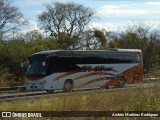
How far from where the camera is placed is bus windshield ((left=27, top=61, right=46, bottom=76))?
3000 cm

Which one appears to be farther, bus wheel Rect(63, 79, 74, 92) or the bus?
bus wheel Rect(63, 79, 74, 92)

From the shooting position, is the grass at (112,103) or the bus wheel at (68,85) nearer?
the grass at (112,103)

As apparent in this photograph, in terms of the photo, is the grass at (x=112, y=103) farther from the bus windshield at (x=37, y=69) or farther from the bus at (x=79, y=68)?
the bus windshield at (x=37, y=69)

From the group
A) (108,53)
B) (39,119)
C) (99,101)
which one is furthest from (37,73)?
(39,119)

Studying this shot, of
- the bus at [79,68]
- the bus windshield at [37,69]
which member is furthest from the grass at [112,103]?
the bus windshield at [37,69]

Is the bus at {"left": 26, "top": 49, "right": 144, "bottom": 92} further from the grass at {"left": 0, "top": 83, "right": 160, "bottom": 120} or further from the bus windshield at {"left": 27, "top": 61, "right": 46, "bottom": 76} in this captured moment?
the grass at {"left": 0, "top": 83, "right": 160, "bottom": 120}

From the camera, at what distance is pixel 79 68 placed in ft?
107

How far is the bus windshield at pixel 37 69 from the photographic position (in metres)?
30.0

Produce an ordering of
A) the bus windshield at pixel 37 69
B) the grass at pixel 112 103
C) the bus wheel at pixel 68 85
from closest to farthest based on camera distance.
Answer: the grass at pixel 112 103 → the bus windshield at pixel 37 69 → the bus wheel at pixel 68 85

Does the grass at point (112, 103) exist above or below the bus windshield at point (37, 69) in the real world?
above

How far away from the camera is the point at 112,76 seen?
3509 centimetres

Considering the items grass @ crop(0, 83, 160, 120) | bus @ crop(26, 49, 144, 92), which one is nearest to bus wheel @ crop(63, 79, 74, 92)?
bus @ crop(26, 49, 144, 92)

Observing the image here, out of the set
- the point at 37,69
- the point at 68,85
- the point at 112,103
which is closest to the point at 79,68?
the point at 68,85

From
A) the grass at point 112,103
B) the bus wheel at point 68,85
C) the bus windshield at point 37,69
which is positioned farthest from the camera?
the bus wheel at point 68,85
